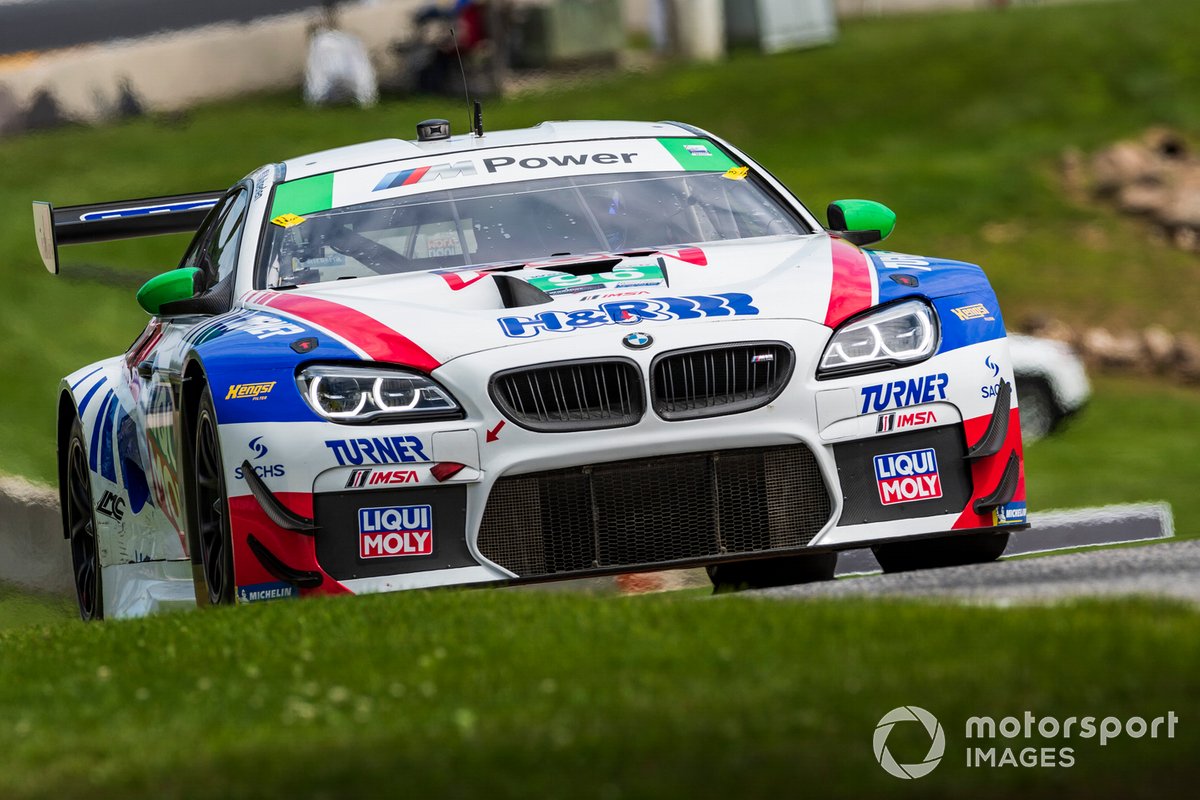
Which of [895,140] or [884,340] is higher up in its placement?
[884,340]

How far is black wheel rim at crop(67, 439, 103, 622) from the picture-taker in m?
9.02

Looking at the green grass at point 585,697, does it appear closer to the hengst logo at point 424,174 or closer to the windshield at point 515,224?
the windshield at point 515,224

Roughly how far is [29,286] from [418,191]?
16.8m

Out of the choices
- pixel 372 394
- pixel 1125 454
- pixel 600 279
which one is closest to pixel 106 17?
pixel 1125 454

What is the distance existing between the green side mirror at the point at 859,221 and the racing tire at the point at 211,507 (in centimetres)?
246

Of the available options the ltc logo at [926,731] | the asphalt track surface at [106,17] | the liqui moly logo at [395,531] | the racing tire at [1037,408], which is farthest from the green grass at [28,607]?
the asphalt track surface at [106,17]

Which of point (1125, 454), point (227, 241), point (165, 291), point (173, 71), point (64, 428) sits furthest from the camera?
point (173, 71)

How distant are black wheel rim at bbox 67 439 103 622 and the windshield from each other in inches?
67.1

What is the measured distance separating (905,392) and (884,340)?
18 cm

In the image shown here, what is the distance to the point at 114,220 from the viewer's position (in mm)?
9891

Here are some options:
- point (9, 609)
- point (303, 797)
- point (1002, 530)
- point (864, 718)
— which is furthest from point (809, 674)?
point (9, 609)

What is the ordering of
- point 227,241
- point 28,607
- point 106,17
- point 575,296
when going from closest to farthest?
point 575,296
point 227,241
point 28,607
point 106,17

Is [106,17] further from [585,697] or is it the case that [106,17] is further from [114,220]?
[585,697]

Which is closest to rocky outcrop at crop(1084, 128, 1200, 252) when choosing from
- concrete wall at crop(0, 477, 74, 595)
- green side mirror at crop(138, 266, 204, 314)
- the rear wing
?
concrete wall at crop(0, 477, 74, 595)
